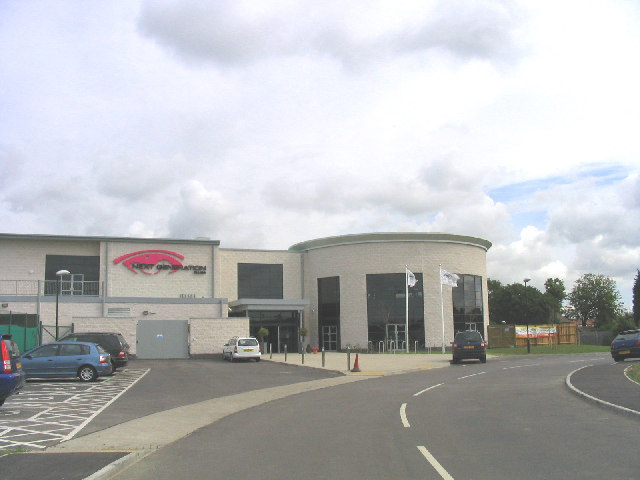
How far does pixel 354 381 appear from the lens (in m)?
24.1

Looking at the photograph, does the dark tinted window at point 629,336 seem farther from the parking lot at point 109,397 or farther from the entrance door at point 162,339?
the entrance door at point 162,339

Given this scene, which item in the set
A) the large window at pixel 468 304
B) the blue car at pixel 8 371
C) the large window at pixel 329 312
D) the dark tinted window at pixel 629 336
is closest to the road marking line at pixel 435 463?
the blue car at pixel 8 371

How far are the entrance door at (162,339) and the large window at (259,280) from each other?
1229cm

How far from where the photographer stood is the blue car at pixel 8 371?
14.1 m

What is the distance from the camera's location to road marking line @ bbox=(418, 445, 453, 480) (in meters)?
7.65

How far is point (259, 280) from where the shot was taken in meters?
54.6

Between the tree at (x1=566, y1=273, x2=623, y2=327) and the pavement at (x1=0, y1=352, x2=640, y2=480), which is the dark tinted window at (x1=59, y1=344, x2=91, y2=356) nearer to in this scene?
the pavement at (x1=0, y1=352, x2=640, y2=480)

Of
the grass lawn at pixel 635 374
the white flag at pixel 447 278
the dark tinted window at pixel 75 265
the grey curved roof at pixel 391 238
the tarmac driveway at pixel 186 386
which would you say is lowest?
the tarmac driveway at pixel 186 386

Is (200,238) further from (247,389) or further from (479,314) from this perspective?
(247,389)

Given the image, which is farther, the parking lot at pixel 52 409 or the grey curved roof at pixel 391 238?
the grey curved roof at pixel 391 238

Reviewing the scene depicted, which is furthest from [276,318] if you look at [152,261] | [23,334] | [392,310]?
[23,334]

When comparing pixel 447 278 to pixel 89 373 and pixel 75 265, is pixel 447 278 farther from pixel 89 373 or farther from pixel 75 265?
pixel 89 373

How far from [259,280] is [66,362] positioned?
3153 cm

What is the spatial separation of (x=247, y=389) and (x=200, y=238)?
30690 mm
